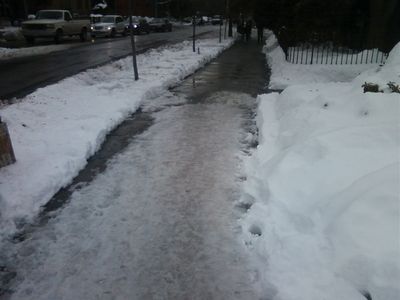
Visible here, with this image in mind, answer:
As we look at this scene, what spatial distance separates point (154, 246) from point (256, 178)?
177 centimetres

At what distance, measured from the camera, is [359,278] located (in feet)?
10.2

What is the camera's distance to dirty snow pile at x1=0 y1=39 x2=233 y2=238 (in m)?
4.73

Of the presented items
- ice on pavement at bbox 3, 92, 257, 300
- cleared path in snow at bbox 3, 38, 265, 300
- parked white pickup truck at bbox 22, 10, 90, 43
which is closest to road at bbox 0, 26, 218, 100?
parked white pickup truck at bbox 22, 10, 90, 43

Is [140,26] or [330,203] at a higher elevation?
[330,203]

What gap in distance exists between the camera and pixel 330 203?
12.9ft

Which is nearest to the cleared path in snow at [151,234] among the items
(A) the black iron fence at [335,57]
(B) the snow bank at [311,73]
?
(B) the snow bank at [311,73]

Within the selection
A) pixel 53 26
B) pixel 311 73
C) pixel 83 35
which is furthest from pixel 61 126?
pixel 83 35

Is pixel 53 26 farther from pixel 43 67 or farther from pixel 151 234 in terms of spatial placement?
pixel 151 234

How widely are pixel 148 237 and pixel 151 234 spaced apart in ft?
0.19

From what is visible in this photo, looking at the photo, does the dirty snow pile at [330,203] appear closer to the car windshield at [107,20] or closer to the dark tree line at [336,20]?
the dark tree line at [336,20]

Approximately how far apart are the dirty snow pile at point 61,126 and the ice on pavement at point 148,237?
0.39 meters

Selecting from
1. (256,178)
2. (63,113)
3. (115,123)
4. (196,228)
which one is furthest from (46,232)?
(63,113)

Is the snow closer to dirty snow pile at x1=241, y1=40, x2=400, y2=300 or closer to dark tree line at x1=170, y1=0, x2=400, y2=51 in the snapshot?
dark tree line at x1=170, y1=0, x2=400, y2=51

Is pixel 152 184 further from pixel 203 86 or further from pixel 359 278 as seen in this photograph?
pixel 203 86
